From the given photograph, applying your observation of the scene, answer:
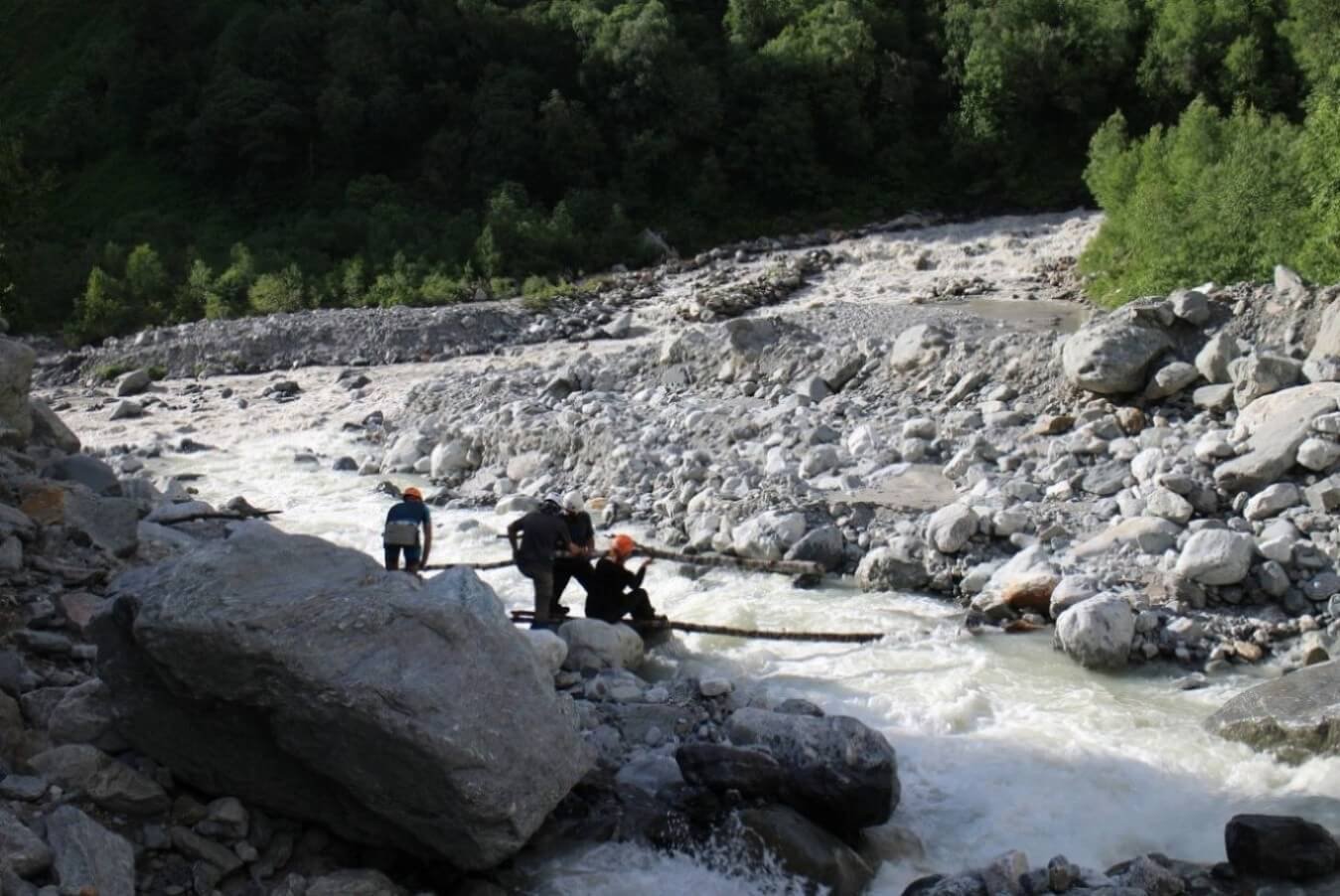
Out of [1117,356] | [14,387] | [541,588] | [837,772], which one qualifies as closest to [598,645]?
[541,588]

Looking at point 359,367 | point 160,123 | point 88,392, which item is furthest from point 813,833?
point 160,123

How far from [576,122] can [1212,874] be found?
→ 39.4m

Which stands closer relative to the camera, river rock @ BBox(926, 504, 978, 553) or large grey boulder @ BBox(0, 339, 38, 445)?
river rock @ BBox(926, 504, 978, 553)

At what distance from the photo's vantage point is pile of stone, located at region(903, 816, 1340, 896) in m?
8.00

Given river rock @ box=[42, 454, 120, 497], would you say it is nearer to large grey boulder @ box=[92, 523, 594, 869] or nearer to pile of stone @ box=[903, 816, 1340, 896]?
large grey boulder @ box=[92, 523, 594, 869]

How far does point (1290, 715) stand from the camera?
9.77 meters

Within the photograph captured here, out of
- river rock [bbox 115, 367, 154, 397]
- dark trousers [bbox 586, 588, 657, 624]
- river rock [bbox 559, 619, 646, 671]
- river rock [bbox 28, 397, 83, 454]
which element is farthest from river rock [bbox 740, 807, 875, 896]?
river rock [bbox 115, 367, 154, 397]

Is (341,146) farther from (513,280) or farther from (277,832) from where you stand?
(277,832)

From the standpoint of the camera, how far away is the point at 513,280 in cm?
3700

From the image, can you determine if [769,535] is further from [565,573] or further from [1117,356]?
[1117,356]

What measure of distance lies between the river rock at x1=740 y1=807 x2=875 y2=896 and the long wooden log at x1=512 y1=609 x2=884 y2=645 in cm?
371

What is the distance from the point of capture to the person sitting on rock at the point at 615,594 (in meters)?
12.3

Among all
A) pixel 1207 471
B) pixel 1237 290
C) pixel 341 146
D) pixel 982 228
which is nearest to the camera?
pixel 1207 471

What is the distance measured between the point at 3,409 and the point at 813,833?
1002 cm
